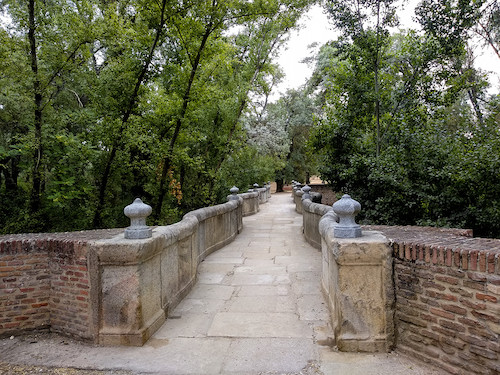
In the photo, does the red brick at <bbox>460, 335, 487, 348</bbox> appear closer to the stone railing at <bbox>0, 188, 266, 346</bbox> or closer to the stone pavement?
the stone pavement

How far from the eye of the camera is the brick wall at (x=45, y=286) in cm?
408

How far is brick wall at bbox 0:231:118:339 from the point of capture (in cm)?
408

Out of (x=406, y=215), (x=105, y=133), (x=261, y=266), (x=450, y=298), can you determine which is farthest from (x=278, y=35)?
(x=450, y=298)

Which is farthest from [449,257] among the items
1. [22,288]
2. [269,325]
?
[22,288]

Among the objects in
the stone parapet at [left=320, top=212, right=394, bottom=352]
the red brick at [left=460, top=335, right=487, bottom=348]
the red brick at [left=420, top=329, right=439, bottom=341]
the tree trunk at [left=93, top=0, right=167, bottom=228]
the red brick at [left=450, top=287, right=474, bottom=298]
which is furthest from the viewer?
the tree trunk at [left=93, top=0, right=167, bottom=228]

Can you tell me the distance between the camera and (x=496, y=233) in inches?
283

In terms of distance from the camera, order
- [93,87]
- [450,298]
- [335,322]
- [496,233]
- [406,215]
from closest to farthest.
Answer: [450,298] → [335,322] → [496,233] → [406,215] → [93,87]

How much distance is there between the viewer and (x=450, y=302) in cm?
321

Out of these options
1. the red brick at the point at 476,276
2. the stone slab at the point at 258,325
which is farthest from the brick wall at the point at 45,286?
the red brick at the point at 476,276

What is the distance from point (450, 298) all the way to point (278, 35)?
1589cm

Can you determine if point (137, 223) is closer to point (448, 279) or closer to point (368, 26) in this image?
point (448, 279)

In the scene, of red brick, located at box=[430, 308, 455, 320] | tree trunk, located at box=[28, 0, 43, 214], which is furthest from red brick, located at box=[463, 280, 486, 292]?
tree trunk, located at box=[28, 0, 43, 214]

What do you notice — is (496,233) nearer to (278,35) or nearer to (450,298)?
(450,298)

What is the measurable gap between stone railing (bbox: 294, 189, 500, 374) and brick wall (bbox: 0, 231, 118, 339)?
292cm
